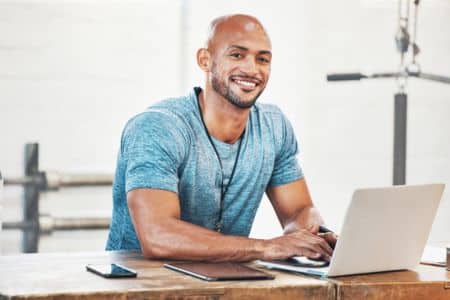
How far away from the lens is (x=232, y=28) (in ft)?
8.45

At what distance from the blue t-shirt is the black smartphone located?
1.20 ft

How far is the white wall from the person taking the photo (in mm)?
3637

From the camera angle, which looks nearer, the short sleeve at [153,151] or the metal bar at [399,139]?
the short sleeve at [153,151]

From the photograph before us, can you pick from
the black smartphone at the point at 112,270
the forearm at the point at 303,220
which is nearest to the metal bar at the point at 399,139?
the forearm at the point at 303,220

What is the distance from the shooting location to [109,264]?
6.56 ft

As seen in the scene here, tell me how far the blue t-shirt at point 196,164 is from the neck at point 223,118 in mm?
28

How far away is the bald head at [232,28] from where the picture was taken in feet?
8.42

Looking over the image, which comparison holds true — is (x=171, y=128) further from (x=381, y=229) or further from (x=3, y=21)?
(x=3, y=21)

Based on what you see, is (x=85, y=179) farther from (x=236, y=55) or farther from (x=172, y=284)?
(x=172, y=284)

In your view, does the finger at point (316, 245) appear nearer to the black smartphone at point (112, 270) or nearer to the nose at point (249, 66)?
the black smartphone at point (112, 270)

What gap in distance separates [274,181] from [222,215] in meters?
0.25

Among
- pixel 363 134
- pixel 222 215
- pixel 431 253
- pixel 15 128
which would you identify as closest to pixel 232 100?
pixel 222 215

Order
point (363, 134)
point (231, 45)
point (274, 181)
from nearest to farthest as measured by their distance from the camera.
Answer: point (231, 45), point (274, 181), point (363, 134)

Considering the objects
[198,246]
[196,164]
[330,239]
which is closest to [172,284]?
[198,246]
